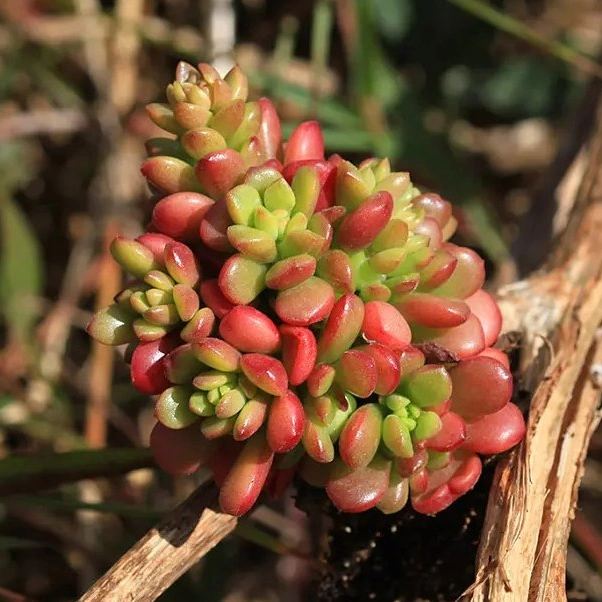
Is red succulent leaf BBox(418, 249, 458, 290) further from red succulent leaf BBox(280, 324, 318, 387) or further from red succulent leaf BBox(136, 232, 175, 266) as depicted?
red succulent leaf BBox(136, 232, 175, 266)

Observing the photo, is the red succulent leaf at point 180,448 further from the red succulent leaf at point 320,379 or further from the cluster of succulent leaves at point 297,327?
the red succulent leaf at point 320,379

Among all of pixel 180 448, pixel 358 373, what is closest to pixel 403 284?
pixel 358 373

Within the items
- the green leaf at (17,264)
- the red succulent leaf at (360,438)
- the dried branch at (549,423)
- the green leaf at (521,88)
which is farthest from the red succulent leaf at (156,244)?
the green leaf at (521,88)

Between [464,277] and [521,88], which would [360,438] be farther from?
[521,88]

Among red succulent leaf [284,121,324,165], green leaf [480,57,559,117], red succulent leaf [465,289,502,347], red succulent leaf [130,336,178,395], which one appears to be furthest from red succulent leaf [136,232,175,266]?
green leaf [480,57,559,117]

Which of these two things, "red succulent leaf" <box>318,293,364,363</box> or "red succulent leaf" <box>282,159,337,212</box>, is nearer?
"red succulent leaf" <box>318,293,364,363</box>

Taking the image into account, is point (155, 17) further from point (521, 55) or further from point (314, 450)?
point (314, 450)
